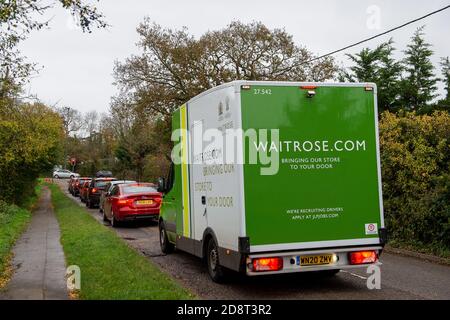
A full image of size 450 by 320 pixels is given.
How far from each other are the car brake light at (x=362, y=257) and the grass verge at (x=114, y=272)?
231cm

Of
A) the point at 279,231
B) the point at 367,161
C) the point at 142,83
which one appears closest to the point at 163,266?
the point at 279,231

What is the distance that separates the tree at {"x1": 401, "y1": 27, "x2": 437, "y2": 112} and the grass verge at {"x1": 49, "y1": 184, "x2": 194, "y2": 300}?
2749 cm

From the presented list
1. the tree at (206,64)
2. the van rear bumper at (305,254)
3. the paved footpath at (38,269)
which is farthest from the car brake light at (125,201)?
the tree at (206,64)

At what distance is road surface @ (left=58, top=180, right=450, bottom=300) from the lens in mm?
7410

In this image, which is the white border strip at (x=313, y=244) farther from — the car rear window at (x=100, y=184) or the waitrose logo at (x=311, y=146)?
the car rear window at (x=100, y=184)

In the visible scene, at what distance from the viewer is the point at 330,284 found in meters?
8.12

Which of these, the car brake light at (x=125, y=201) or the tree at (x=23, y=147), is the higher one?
the tree at (x=23, y=147)

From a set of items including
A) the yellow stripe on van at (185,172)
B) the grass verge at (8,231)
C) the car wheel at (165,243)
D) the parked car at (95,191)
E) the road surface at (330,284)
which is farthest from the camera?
the parked car at (95,191)

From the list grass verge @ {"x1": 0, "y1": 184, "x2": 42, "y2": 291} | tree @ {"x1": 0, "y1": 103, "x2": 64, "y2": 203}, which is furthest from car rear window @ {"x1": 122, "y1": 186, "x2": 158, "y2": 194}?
tree @ {"x1": 0, "y1": 103, "x2": 64, "y2": 203}

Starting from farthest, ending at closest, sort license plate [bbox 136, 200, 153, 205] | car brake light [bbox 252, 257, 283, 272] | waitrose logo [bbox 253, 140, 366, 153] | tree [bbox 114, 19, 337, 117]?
tree [bbox 114, 19, 337, 117], license plate [bbox 136, 200, 153, 205], waitrose logo [bbox 253, 140, 366, 153], car brake light [bbox 252, 257, 283, 272]

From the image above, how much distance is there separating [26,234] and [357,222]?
11.3 metres

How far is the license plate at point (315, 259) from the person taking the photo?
7.14 metres

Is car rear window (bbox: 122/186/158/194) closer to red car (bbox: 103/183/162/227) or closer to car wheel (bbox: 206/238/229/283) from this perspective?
red car (bbox: 103/183/162/227)
